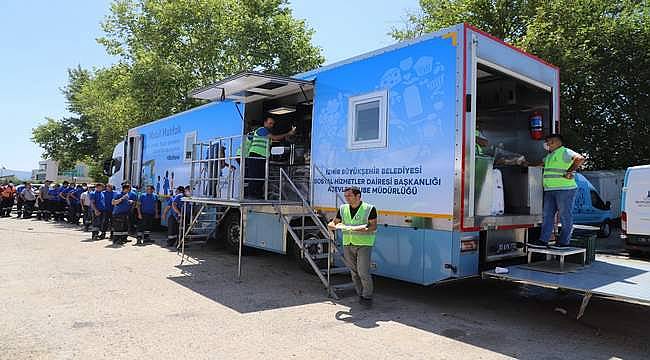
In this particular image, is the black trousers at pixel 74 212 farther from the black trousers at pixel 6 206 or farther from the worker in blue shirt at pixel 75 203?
the black trousers at pixel 6 206

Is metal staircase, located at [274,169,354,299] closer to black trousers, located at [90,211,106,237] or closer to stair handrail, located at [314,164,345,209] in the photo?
stair handrail, located at [314,164,345,209]

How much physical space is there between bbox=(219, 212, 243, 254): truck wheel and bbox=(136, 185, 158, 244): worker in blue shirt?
2871 millimetres

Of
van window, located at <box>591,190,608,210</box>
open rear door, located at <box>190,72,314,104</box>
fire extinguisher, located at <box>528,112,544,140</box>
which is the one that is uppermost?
open rear door, located at <box>190,72,314,104</box>

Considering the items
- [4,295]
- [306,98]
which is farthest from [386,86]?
[4,295]

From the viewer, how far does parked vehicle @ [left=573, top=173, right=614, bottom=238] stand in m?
15.6

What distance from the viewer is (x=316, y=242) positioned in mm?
6781

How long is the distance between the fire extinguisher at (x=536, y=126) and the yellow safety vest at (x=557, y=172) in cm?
85

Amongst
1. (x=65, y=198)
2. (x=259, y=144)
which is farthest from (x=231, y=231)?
(x=65, y=198)

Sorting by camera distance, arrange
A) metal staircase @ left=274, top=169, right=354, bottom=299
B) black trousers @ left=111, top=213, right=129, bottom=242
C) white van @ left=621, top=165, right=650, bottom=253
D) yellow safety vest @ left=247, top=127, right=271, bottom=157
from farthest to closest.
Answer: black trousers @ left=111, top=213, right=129, bottom=242 < white van @ left=621, top=165, right=650, bottom=253 < yellow safety vest @ left=247, top=127, right=271, bottom=157 < metal staircase @ left=274, top=169, right=354, bottom=299

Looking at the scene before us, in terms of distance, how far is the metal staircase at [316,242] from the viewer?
639 centimetres

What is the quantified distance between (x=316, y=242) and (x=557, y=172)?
3.49 meters

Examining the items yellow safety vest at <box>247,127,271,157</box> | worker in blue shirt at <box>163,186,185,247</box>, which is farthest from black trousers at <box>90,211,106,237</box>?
yellow safety vest at <box>247,127,271,157</box>

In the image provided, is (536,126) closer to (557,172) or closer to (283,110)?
(557,172)

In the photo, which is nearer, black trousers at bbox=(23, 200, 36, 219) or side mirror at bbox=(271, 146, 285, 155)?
side mirror at bbox=(271, 146, 285, 155)
